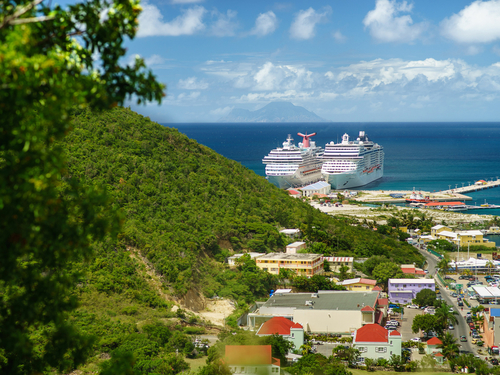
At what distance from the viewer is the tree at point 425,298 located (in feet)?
85.3

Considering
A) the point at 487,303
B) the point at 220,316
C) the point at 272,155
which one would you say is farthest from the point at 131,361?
the point at 272,155

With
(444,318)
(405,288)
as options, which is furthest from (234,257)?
(444,318)

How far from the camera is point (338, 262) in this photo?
1204 inches

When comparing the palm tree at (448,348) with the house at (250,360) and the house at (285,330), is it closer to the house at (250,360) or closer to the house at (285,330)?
the house at (285,330)

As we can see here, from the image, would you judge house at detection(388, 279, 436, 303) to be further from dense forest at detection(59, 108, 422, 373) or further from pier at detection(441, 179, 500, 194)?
pier at detection(441, 179, 500, 194)

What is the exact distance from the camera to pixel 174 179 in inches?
1281

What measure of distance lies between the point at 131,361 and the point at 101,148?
27340 mm

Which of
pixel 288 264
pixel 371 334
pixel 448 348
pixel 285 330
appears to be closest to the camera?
pixel 448 348

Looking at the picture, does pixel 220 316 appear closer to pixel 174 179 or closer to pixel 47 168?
pixel 174 179

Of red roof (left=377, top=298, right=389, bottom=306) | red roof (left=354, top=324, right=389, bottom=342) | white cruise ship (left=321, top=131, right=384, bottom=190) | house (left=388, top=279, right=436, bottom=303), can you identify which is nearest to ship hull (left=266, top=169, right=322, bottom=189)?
white cruise ship (left=321, top=131, right=384, bottom=190)

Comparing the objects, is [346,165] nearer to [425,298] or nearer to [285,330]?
[425,298]

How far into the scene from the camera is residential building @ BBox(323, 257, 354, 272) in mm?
30484

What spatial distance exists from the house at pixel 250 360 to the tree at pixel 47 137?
A: 11.0 meters

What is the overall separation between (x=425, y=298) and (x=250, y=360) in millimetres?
13821
